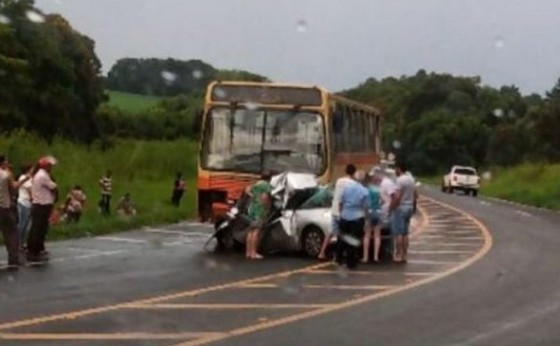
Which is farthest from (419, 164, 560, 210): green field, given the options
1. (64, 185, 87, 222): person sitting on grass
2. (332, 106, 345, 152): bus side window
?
(332, 106, 345, 152): bus side window

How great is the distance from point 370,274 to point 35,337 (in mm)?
8434

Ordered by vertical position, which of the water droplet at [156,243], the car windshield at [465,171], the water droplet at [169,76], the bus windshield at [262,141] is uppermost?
the water droplet at [169,76]

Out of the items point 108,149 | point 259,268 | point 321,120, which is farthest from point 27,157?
point 259,268

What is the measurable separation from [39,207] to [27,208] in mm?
1263

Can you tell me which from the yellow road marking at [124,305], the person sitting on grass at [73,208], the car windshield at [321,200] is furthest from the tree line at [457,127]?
A: the yellow road marking at [124,305]

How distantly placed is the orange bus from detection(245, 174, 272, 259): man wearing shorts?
2402 mm

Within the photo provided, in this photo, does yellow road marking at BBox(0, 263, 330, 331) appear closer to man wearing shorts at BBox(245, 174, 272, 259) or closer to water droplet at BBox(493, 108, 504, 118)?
man wearing shorts at BBox(245, 174, 272, 259)

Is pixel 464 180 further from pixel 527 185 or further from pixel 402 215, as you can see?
pixel 402 215

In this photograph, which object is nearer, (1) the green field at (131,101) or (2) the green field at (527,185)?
(1) the green field at (131,101)

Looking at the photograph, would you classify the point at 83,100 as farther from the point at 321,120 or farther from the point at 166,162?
the point at 321,120

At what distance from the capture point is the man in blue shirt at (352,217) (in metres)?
20.0

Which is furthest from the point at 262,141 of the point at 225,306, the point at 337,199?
the point at 225,306

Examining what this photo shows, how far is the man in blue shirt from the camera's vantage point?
2003cm

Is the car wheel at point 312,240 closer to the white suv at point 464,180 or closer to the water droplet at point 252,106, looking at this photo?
the water droplet at point 252,106
